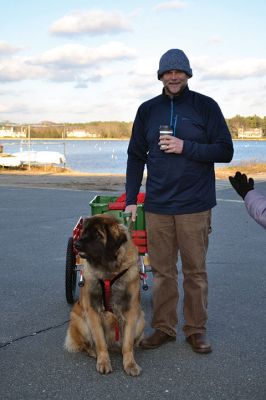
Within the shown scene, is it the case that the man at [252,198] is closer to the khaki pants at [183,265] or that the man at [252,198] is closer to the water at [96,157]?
the khaki pants at [183,265]

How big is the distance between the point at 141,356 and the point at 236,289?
239cm

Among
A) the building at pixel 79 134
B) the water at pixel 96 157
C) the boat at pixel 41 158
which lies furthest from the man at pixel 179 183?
the building at pixel 79 134

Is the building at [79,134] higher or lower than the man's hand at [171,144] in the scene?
lower

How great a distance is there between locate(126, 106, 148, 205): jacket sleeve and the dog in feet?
2.40

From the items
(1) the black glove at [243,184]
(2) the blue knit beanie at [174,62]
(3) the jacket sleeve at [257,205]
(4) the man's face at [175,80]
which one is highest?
(2) the blue knit beanie at [174,62]

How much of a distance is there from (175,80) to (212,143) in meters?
0.60

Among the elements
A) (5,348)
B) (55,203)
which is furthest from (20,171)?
(5,348)

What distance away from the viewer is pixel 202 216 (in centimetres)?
474

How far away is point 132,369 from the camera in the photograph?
4316mm

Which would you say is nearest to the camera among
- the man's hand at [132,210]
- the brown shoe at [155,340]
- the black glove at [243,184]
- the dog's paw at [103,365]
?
the black glove at [243,184]

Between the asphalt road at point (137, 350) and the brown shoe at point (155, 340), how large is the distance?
0.05 metres

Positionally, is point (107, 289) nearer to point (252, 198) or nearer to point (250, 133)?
point (252, 198)

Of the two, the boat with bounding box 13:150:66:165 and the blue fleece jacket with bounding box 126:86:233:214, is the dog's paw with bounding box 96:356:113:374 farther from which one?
the boat with bounding box 13:150:66:165

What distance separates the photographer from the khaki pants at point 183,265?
4.74 m
